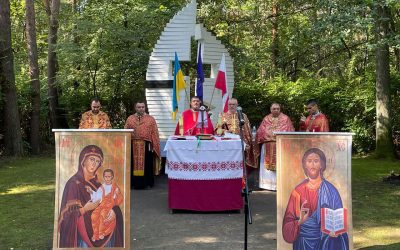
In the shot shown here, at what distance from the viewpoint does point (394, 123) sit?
1427cm

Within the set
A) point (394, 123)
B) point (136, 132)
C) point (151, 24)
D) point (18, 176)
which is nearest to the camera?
point (136, 132)

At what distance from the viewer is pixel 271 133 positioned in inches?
348

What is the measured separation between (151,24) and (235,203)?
32.8 ft

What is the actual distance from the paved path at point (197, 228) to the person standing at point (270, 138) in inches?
39.5

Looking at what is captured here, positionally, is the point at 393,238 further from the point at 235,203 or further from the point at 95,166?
the point at 95,166

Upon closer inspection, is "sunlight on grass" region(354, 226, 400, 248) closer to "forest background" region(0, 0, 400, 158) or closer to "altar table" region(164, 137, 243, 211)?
"altar table" region(164, 137, 243, 211)

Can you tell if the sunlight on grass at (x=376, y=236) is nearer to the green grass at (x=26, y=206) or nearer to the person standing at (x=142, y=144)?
the green grass at (x=26, y=206)

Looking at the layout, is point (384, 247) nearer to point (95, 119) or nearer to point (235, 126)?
point (235, 126)

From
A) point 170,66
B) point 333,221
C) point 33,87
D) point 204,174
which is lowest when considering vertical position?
point 333,221

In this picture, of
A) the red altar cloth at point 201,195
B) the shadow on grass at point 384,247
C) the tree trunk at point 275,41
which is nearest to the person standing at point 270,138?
the red altar cloth at point 201,195

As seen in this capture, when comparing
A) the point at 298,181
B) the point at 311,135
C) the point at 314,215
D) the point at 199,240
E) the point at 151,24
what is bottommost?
the point at 199,240

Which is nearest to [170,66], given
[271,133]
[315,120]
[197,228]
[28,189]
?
[271,133]

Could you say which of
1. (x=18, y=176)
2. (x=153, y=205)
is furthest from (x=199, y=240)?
(x=18, y=176)

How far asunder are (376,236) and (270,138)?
346cm
